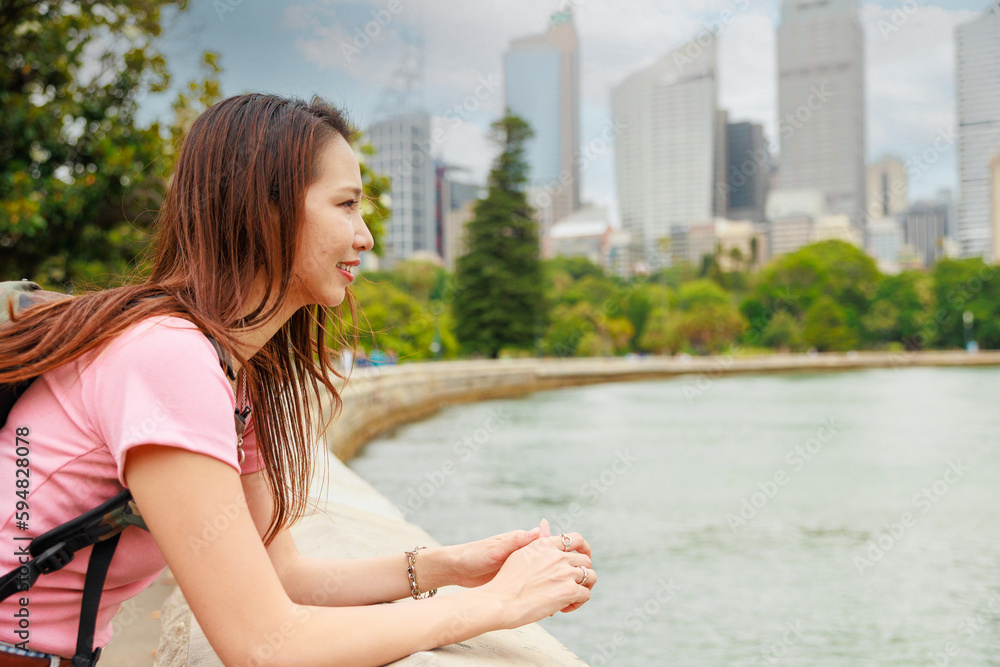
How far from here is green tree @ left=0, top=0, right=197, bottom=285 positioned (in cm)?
625

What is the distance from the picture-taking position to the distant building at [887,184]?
12188 centimetres

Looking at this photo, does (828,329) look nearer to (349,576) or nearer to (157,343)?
(349,576)

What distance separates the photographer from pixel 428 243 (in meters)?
98.5

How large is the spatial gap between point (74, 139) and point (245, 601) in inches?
285

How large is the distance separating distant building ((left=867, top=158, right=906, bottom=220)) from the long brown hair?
13274cm

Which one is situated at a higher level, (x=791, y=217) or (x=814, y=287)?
(x=791, y=217)

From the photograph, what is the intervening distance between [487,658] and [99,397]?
74 centimetres

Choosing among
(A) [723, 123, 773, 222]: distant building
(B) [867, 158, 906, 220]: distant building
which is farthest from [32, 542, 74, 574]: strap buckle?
(B) [867, 158, 906, 220]: distant building

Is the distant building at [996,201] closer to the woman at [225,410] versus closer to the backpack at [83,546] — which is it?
the woman at [225,410]

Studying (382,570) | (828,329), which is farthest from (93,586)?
(828,329)

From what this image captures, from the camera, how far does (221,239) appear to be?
1064mm

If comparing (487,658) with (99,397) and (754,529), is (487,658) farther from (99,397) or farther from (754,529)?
(754,529)

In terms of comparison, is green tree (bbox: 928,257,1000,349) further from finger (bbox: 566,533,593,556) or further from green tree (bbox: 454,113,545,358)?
finger (bbox: 566,533,593,556)

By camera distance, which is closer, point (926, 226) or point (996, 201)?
point (996, 201)
